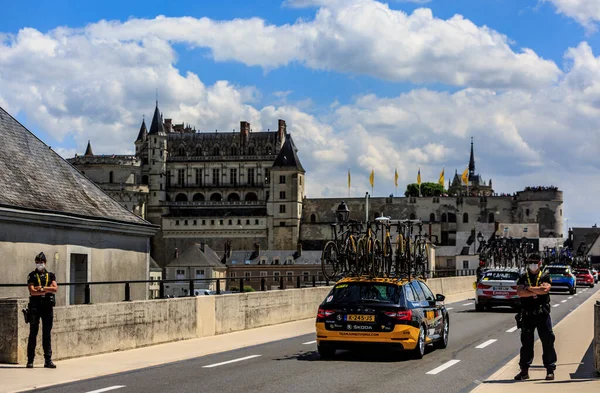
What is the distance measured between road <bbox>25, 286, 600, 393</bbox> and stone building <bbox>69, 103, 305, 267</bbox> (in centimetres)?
13243

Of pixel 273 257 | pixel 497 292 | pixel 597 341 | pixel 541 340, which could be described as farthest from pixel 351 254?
pixel 273 257

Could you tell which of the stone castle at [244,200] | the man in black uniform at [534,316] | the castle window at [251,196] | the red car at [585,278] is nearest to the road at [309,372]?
the man in black uniform at [534,316]

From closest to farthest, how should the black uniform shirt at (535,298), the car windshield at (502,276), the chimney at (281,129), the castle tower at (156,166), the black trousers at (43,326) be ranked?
the black uniform shirt at (535,298)
the black trousers at (43,326)
the car windshield at (502,276)
the castle tower at (156,166)
the chimney at (281,129)

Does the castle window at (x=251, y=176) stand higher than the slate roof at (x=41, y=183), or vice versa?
the castle window at (x=251, y=176)

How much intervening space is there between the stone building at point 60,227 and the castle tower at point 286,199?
124 m

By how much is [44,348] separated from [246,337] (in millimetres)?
7334

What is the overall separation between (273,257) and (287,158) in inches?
1191

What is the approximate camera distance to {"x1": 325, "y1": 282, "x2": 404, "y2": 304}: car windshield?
15.4 metres

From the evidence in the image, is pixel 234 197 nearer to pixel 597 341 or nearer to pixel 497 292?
pixel 497 292

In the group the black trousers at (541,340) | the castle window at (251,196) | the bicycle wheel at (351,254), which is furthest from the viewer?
the castle window at (251,196)

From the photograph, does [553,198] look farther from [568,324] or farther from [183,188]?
[568,324]

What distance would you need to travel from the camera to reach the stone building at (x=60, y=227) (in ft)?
70.6

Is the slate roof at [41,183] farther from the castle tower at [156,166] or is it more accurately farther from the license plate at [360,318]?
the castle tower at [156,166]

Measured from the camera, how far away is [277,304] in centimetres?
2489
